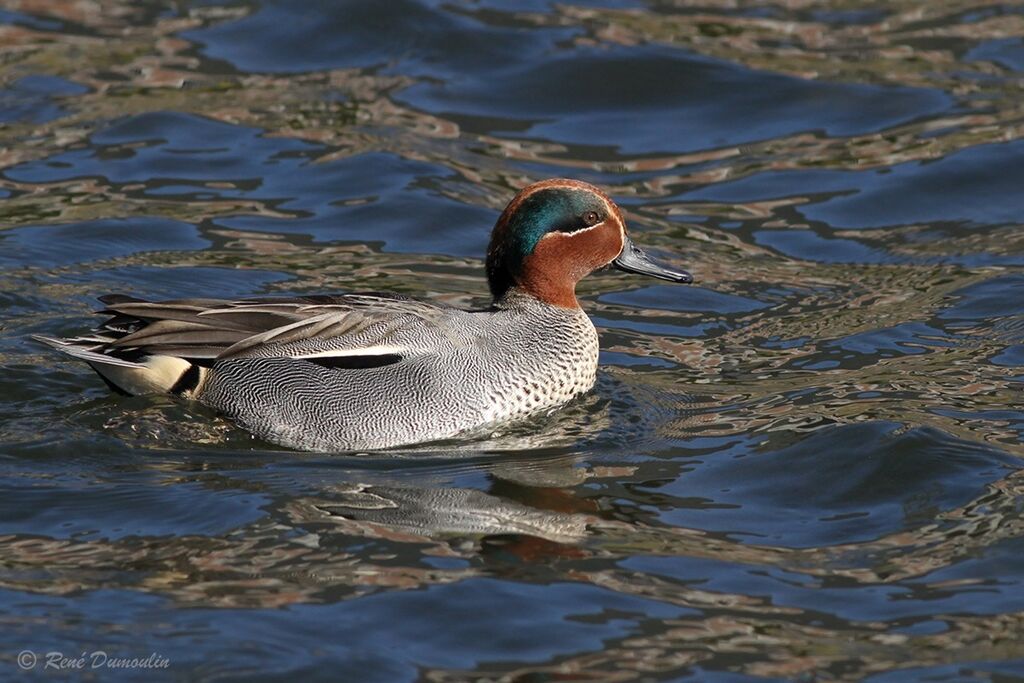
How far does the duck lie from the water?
0.16m

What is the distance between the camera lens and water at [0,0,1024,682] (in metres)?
6.28

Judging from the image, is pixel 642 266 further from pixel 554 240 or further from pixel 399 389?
pixel 399 389

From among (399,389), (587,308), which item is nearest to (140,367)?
(399,389)

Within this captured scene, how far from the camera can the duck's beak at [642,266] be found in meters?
9.01

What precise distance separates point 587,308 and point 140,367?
10.5ft

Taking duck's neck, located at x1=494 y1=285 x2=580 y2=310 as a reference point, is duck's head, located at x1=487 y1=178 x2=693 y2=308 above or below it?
above

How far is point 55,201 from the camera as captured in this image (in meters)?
11.7

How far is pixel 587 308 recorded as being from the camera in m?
10.5

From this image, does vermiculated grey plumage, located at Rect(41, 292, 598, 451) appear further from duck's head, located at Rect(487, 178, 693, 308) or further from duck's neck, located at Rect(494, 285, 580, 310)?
duck's head, located at Rect(487, 178, 693, 308)

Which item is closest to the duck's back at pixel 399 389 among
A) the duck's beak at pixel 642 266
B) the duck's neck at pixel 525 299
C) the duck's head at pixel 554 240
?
the duck's neck at pixel 525 299

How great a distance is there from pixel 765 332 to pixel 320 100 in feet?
16.7

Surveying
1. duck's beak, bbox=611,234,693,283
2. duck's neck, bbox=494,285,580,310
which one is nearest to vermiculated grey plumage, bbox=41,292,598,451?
duck's neck, bbox=494,285,580,310

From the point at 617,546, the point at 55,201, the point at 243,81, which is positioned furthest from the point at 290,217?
the point at 617,546

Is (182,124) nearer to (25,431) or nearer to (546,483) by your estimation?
(25,431)
